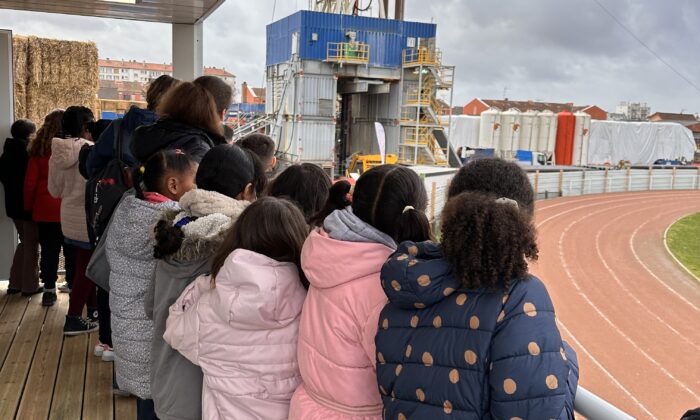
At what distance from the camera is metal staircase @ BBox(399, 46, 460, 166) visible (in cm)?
2130


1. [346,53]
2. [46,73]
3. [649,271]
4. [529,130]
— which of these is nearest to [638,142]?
[529,130]

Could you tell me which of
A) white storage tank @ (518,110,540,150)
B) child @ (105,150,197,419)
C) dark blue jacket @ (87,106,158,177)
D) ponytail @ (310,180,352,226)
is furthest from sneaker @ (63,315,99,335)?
white storage tank @ (518,110,540,150)

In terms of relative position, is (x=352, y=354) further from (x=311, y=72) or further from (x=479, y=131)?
(x=479, y=131)

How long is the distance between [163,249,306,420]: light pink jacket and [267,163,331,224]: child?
0.40m

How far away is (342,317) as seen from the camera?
4.25 feet

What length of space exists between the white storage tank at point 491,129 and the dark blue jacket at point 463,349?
32769 millimetres

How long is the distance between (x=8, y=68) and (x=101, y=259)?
2552 millimetres

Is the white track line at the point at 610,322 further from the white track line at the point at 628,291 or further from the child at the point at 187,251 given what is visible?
the child at the point at 187,251

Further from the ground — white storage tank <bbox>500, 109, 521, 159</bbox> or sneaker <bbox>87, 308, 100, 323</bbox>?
white storage tank <bbox>500, 109, 521, 159</bbox>

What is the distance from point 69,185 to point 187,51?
1322 millimetres

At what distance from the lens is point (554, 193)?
22.9 m

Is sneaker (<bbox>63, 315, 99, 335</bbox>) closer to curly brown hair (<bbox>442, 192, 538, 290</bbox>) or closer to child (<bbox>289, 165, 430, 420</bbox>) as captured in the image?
child (<bbox>289, 165, 430, 420</bbox>)

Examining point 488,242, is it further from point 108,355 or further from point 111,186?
point 108,355

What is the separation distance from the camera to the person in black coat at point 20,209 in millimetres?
3785
